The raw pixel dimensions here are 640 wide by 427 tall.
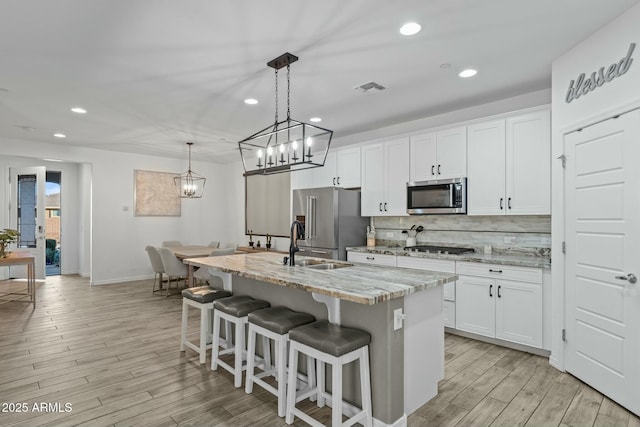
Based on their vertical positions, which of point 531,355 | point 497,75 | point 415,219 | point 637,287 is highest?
point 497,75

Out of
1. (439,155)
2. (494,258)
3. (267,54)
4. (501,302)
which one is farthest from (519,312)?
(267,54)

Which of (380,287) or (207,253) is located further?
(207,253)

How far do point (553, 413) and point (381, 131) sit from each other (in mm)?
4080

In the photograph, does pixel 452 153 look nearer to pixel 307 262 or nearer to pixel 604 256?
pixel 604 256

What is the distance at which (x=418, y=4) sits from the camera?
2.29 metres

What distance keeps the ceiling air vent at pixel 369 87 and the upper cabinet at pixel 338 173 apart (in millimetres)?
1416

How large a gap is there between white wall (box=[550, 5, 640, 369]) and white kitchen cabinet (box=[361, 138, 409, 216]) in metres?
1.77

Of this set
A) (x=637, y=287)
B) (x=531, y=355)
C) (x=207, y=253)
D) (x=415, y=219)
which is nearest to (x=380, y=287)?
(x=637, y=287)

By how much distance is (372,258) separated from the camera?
4.63m

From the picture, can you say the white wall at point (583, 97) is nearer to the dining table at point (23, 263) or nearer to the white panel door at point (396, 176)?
the white panel door at point (396, 176)

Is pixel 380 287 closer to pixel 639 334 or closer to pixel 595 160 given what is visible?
pixel 639 334

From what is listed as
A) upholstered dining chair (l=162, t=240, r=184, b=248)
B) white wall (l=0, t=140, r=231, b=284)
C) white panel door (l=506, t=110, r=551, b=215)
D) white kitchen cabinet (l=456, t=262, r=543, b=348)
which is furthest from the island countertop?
white wall (l=0, t=140, r=231, b=284)

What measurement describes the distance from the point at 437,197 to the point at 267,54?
2.52m

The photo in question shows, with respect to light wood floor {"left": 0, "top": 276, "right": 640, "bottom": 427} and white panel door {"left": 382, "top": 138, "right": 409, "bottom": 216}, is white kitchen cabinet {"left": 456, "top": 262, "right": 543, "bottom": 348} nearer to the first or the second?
light wood floor {"left": 0, "top": 276, "right": 640, "bottom": 427}
